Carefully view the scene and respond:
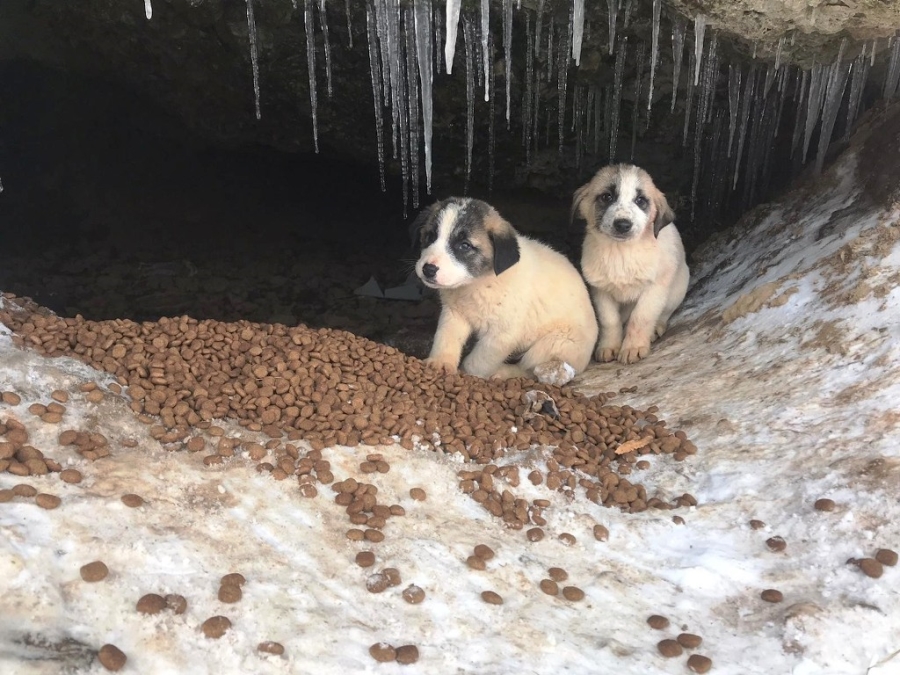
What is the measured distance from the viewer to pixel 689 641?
8.54 ft

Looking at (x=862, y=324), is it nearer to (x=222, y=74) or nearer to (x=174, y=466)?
(x=174, y=466)

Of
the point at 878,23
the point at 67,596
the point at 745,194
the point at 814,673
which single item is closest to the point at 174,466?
the point at 67,596

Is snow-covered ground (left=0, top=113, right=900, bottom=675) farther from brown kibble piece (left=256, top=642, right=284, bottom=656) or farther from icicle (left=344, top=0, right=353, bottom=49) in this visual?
icicle (left=344, top=0, right=353, bottom=49)

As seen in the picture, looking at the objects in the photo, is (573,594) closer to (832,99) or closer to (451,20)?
(451,20)

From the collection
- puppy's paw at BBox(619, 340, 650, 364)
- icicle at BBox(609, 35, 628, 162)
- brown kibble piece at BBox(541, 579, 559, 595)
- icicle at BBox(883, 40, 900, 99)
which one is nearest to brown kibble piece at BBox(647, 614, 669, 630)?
brown kibble piece at BBox(541, 579, 559, 595)

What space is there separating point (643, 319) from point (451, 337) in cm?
162

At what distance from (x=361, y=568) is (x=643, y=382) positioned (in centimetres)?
283

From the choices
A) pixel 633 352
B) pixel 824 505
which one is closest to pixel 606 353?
pixel 633 352

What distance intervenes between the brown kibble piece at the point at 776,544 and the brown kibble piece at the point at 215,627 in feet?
7.45

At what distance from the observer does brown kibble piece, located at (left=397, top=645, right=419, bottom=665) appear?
93.7 inches

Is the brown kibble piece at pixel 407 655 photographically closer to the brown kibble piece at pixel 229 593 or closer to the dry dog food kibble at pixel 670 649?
the brown kibble piece at pixel 229 593

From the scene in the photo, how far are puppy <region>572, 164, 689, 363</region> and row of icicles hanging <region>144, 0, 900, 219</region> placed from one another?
1.04m

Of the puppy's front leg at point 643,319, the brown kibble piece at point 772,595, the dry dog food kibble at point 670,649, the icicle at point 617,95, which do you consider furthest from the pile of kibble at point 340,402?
the icicle at point 617,95

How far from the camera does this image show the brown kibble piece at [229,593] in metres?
2.46
